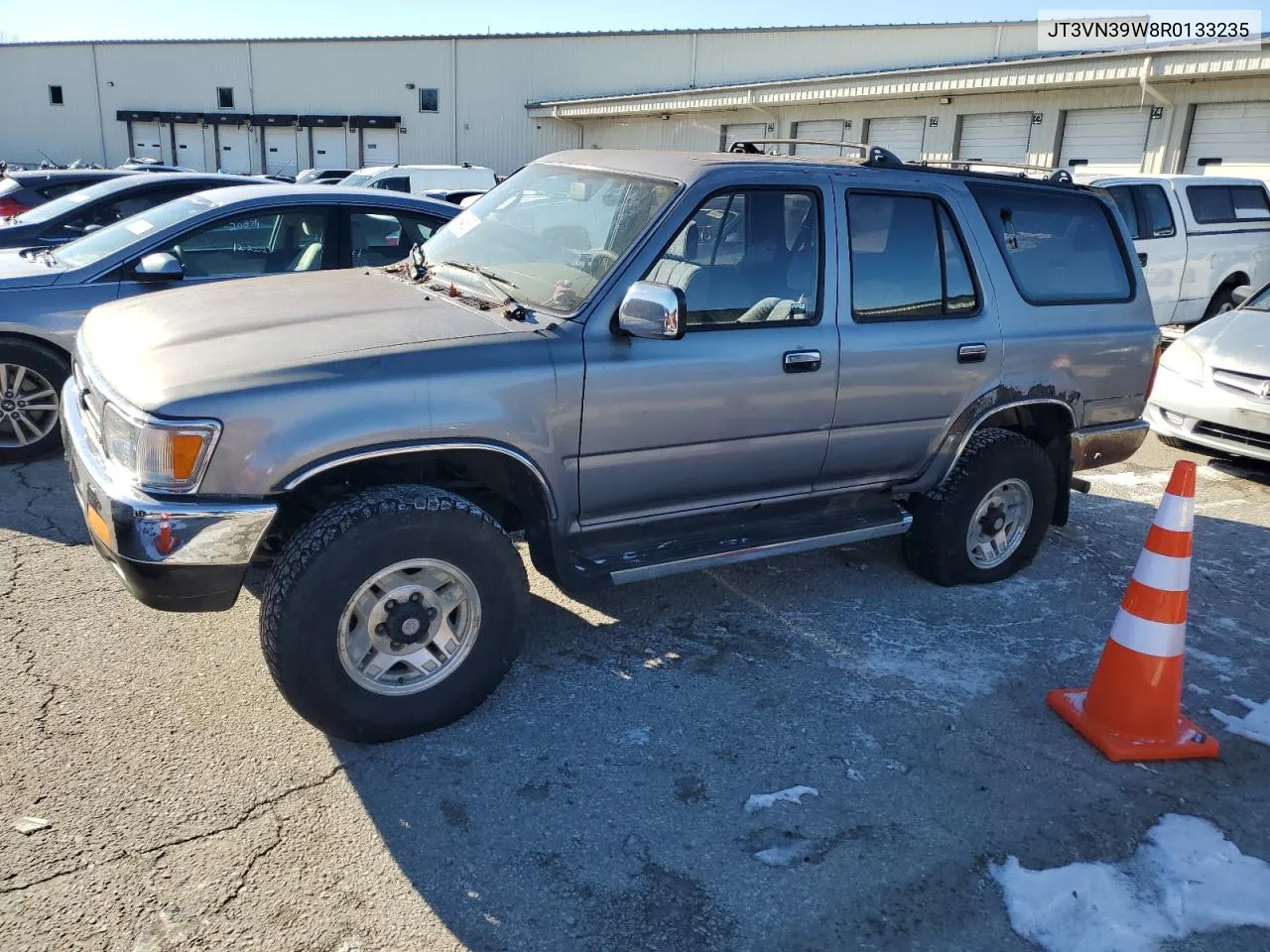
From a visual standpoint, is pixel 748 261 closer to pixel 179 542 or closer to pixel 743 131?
pixel 179 542

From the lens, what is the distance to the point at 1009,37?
26172 millimetres

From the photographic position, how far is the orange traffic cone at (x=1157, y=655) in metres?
3.64

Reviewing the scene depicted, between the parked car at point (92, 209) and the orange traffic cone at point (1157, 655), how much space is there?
6.85 m

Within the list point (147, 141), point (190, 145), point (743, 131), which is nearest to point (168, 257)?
point (743, 131)

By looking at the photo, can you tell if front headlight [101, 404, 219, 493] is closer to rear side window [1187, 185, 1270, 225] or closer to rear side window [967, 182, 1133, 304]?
rear side window [967, 182, 1133, 304]

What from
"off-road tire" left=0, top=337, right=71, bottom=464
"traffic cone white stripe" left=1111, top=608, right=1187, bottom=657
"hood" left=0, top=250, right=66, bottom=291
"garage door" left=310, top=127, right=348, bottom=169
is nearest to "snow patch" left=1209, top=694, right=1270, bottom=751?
"traffic cone white stripe" left=1111, top=608, right=1187, bottom=657

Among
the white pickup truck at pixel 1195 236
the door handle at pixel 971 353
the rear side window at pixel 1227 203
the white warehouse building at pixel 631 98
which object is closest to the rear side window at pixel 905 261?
the door handle at pixel 971 353

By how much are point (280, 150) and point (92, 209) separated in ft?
127

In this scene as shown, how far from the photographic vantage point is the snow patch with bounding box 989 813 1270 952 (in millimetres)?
2752

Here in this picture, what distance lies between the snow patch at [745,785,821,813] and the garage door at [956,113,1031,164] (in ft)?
58.1

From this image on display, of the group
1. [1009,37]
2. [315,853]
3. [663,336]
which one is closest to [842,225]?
[663,336]

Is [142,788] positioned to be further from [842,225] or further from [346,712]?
[842,225]

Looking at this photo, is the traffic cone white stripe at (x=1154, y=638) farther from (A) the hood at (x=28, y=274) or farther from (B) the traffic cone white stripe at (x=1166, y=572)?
(A) the hood at (x=28, y=274)

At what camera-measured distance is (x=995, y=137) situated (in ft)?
64.1
